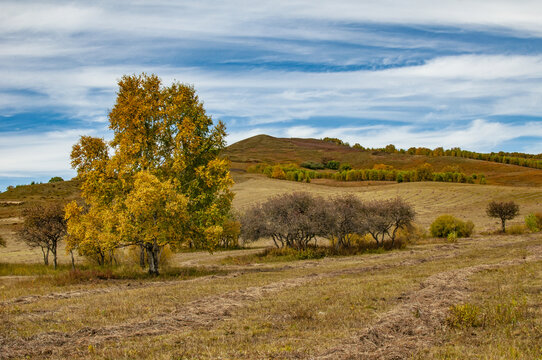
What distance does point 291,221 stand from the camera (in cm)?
4112

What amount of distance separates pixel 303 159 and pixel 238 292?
599 ft

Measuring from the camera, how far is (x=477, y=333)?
380 inches

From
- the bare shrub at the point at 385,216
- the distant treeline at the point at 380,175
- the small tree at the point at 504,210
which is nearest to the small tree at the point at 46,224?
the bare shrub at the point at 385,216

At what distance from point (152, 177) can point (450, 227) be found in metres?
44.3

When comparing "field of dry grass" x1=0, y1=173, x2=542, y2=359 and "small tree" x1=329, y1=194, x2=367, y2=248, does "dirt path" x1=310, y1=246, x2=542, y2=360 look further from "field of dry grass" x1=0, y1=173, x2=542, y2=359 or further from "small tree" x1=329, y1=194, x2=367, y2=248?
"small tree" x1=329, y1=194, x2=367, y2=248

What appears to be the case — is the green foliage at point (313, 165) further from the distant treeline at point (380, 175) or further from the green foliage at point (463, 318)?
the green foliage at point (463, 318)

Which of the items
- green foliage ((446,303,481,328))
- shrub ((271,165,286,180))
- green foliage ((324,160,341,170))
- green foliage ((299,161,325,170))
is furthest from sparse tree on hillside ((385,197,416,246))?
green foliage ((324,160,341,170))

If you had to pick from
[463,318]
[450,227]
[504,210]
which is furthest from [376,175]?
[463,318]

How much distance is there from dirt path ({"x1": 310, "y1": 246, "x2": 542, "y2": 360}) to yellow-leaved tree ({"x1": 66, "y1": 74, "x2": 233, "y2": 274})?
15294mm

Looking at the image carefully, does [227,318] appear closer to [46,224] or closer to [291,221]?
[291,221]

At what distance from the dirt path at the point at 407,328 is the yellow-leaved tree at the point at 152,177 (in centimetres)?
1529

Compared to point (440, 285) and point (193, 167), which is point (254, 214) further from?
point (440, 285)

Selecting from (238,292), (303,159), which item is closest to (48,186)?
(303,159)

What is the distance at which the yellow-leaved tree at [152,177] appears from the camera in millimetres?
25547
